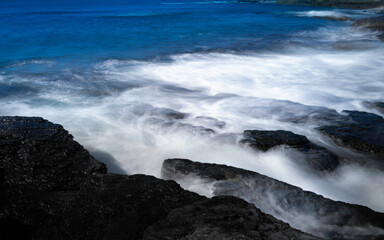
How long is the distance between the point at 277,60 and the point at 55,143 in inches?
376

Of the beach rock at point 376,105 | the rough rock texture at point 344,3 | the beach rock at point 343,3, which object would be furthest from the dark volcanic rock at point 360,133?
the rough rock texture at point 344,3

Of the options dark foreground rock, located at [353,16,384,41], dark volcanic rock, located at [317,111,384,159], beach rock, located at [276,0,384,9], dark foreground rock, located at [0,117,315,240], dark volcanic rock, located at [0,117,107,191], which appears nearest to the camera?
dark foreground rock, located at [0,117,315,240]

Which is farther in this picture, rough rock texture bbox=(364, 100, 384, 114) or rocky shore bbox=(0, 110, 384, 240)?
rough rock texture bbox=(364, 100, 384, 114)

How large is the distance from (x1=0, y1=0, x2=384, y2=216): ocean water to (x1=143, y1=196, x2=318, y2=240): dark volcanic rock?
168 cm

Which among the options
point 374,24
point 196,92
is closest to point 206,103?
point 196,92

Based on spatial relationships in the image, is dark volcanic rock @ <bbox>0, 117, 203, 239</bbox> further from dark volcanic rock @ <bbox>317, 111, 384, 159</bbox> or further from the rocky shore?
dark volcanic rock @ <bbox>317, 111, 384, 159</bbox>

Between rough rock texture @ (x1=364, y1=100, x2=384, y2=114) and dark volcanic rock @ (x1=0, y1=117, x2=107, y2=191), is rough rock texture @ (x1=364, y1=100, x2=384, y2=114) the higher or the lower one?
the lower one

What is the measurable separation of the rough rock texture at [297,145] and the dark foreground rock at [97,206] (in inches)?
78.5

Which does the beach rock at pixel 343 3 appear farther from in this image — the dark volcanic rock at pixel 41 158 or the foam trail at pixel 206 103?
the dark volcanic rock at pixel 41 158

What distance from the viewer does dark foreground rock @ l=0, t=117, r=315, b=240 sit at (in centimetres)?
253

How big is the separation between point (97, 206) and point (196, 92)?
563 cm

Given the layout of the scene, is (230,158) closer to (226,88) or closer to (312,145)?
(312,145)

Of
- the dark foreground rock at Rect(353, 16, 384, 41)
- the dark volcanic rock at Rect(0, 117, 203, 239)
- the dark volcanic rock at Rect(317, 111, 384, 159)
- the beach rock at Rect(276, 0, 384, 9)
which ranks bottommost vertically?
the dark volcanic rock at Rect(317, 111, 384, 159)

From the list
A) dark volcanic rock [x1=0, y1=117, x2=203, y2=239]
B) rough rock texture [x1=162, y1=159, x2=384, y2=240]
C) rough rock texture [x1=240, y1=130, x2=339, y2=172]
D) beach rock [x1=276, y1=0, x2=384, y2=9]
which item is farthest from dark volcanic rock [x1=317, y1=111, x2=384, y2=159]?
beach rock [x1=276, y1=0, x2=384, y2=9]
